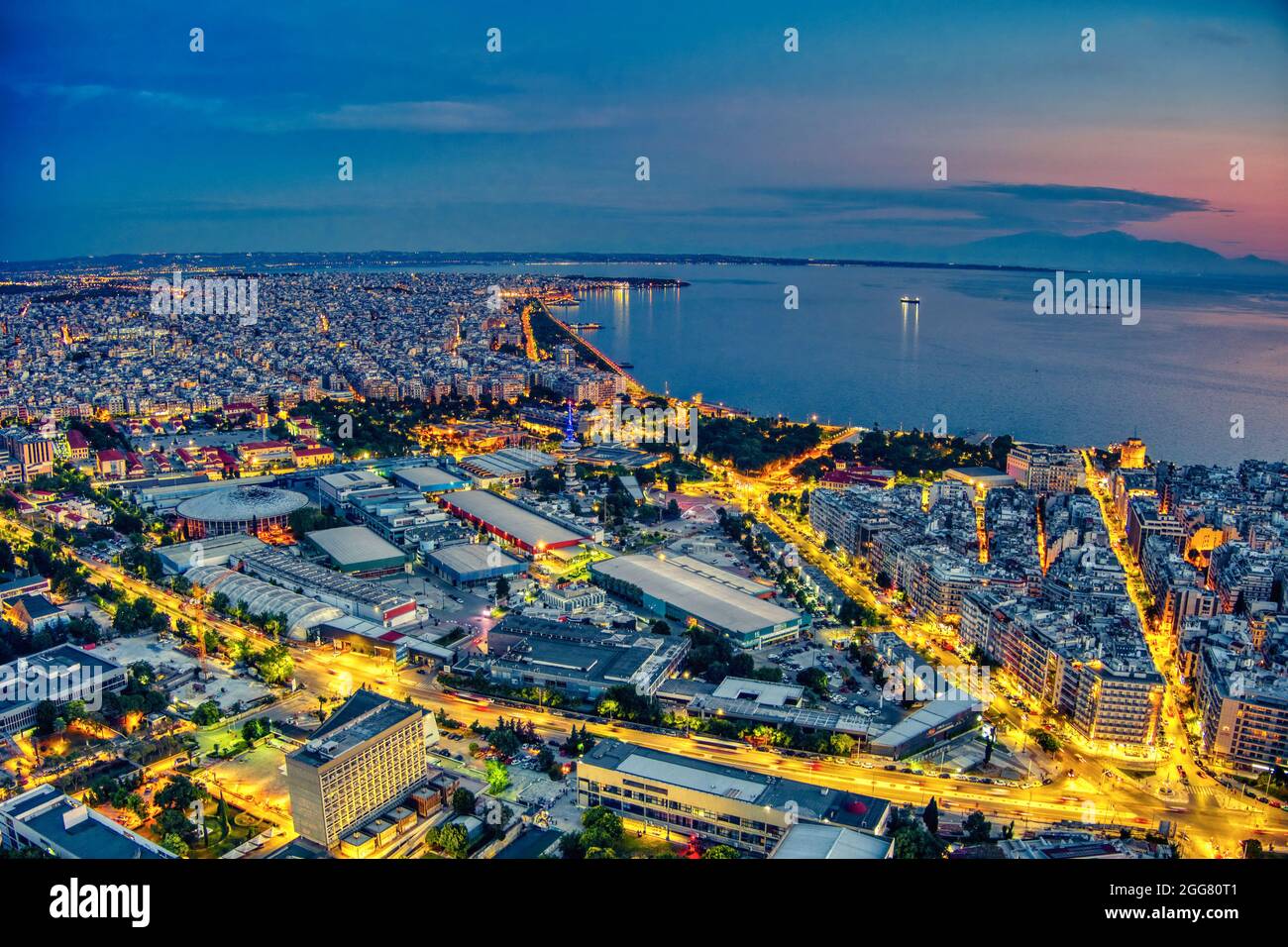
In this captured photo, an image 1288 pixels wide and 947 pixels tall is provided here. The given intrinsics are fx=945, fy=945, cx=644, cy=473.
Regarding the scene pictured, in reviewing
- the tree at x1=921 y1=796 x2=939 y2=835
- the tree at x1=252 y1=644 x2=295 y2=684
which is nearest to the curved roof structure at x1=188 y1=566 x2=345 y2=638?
the tree at x1=252 y1=644 x2=295 y2=684

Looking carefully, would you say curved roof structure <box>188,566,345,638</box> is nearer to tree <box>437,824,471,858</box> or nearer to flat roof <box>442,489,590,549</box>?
flat roof <box>442,489,590,549</box>

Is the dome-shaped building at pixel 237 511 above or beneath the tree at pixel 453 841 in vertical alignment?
above

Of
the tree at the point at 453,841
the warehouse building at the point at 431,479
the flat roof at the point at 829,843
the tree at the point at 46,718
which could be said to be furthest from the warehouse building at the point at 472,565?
the flat roof at the point at 829,843

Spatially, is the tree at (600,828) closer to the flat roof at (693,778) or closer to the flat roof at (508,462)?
the flat roof at (693,778)

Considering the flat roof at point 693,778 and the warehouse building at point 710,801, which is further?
the flat roof at point 693,778

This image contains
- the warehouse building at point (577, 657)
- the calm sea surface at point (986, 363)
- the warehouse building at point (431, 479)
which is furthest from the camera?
the calm sea surface at point (986, 363)

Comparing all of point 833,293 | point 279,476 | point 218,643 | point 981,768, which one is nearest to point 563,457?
point 279,476

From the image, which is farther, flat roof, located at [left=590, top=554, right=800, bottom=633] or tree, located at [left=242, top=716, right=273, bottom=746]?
flat roof, located at [left=590, top=554, right=800, bottom=633]
